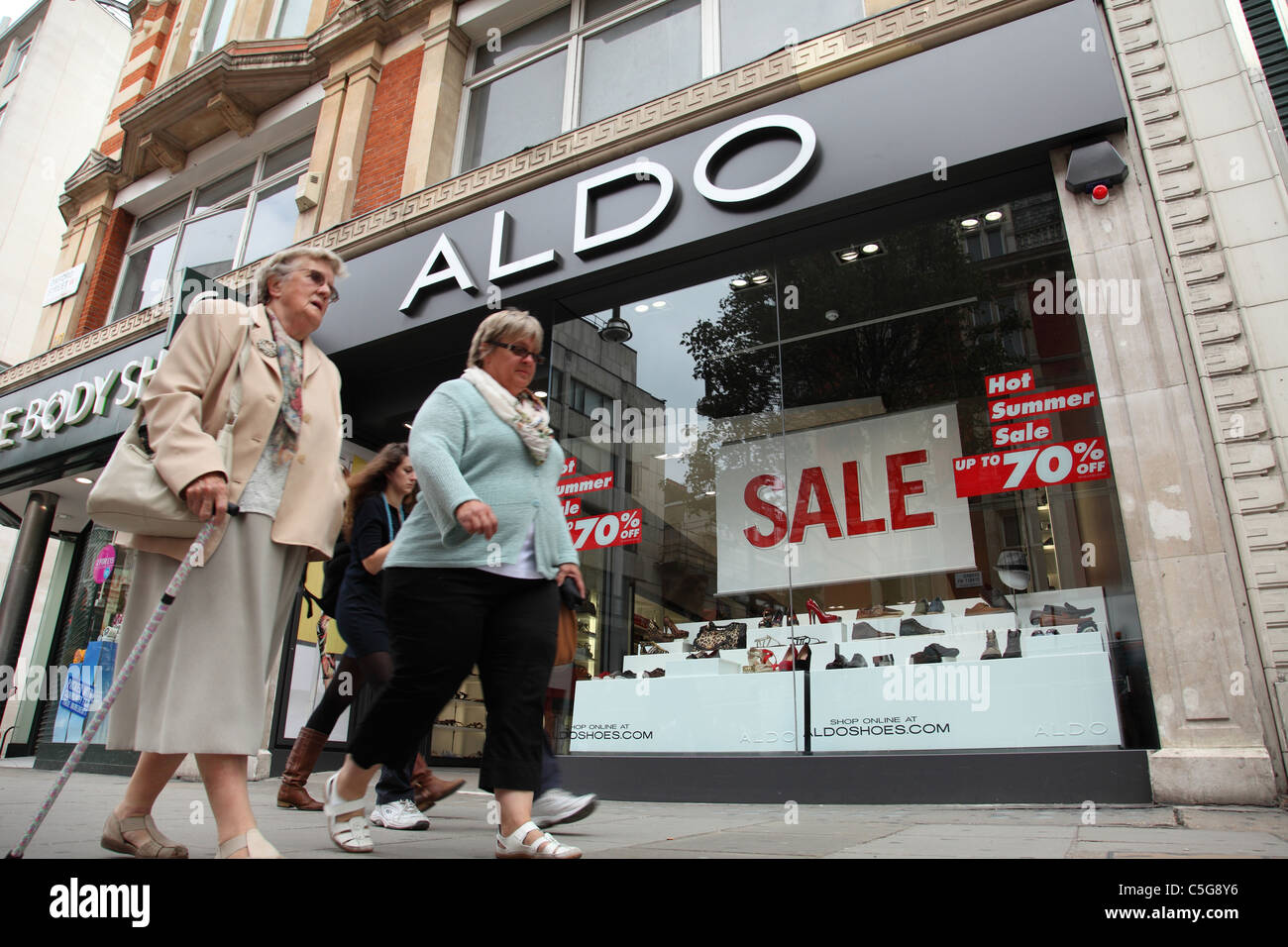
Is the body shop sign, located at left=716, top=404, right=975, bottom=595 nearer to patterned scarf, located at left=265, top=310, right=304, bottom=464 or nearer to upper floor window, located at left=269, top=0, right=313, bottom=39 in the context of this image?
patterned scarf, located at left=265, top=310, right=304, bottom=464

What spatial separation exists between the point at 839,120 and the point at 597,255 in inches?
86.3

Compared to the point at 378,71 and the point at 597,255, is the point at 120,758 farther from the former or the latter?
the point at 378,71

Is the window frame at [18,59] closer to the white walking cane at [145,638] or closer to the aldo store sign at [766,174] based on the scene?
the aldo store sign at [766,174]

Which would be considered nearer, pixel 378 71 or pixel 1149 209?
pixel 1149 209

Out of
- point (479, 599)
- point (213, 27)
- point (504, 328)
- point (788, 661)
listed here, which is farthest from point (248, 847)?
point (213, 27)

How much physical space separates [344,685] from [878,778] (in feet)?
10.2

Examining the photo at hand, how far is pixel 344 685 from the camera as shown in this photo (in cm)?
404

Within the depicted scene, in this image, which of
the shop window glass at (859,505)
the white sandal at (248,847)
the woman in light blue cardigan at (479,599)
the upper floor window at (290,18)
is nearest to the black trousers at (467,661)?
the woman in light blue cardigan at (479,599)

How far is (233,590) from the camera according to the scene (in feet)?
7.08

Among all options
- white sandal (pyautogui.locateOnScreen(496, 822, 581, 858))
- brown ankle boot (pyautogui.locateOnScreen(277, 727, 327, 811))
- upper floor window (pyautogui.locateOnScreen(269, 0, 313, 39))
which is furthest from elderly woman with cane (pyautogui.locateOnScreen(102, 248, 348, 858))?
upper floor window (pyautogui.locateOnScreen(269, 0, 313, 39))

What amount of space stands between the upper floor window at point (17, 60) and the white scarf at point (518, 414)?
87.6ft

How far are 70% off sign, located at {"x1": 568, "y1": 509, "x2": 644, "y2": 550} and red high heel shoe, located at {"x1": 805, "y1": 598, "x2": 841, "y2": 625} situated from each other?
1602 mm

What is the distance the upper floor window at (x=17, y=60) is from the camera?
21531mm
